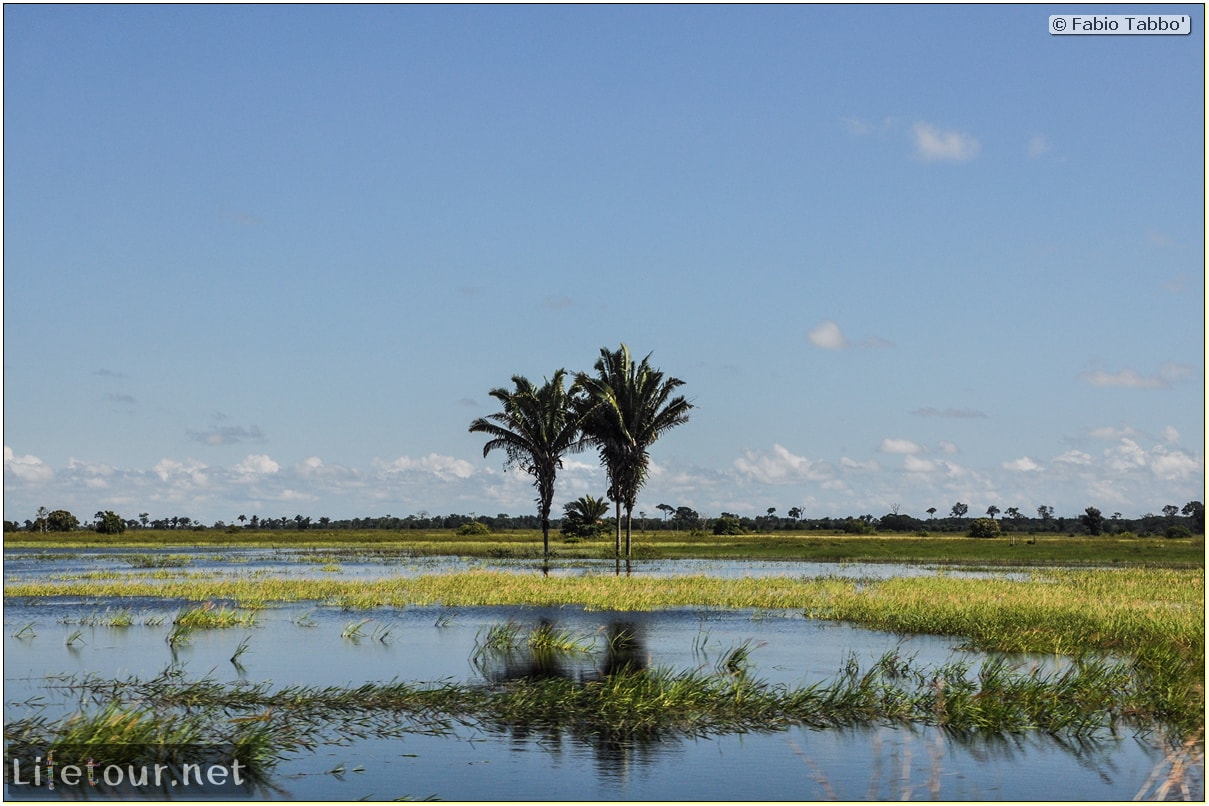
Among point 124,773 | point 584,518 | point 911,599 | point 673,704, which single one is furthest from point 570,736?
point 584,518

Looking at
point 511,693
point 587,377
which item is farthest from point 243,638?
point 587,377

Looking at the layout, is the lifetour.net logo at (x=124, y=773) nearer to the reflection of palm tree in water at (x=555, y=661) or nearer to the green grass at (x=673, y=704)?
the green grass at (x=673, y=704)

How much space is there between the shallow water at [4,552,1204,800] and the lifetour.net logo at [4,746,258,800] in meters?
0.71

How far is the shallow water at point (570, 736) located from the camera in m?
13.9

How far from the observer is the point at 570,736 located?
16.5 metres

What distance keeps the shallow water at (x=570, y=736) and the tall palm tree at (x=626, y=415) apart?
33705 millimetres

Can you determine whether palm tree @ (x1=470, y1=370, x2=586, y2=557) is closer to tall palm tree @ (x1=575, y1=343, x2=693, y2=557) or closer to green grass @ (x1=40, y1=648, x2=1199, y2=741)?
tall palm tree @ (x1=575, y1=343, x2=693, y2=557)

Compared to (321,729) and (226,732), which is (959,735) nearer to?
(321,729)

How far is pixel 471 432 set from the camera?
69688 millimetres

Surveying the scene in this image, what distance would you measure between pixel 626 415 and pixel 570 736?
5202cm

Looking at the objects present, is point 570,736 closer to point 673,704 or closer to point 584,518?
point 673,704

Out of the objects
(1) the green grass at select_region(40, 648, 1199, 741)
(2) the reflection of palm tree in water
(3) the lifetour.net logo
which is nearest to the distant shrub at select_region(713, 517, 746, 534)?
(2) the reflection of palm tree in water

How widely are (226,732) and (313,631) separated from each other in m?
13.1

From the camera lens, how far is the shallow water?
13922mm
